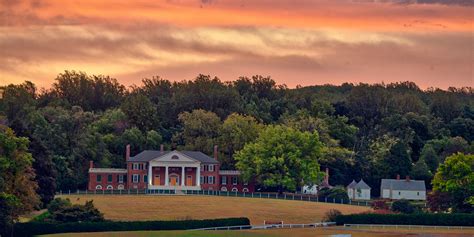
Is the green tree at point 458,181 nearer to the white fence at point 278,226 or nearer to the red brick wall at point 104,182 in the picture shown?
the white fence at point 278,226

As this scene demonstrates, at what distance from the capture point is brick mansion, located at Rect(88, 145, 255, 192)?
17850 cm

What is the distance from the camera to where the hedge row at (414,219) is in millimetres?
133625

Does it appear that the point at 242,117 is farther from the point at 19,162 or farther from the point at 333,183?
the point at 19,162

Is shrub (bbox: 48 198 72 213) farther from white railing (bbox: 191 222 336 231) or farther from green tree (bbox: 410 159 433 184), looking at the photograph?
green tree (bbox: 410 159 433 184)

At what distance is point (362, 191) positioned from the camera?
181 meters

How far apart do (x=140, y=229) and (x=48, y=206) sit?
1765cm

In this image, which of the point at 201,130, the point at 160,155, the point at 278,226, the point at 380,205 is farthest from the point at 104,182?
the point at 278,226

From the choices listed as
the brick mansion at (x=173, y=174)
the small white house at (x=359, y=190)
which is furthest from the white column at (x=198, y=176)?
the small white house at (x=359, y=190)

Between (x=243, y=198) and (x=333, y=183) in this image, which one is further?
(x=333, y=183)

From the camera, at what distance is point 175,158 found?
180 m

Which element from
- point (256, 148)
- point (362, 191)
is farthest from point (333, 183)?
point (256, 148)

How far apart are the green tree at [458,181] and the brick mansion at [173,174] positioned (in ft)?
135

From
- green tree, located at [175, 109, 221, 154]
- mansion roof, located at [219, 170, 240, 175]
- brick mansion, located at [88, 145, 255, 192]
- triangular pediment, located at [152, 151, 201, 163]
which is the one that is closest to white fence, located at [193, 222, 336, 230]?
brick mansion, located at [88, 145, 255, 192]

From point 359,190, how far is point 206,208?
130ft
